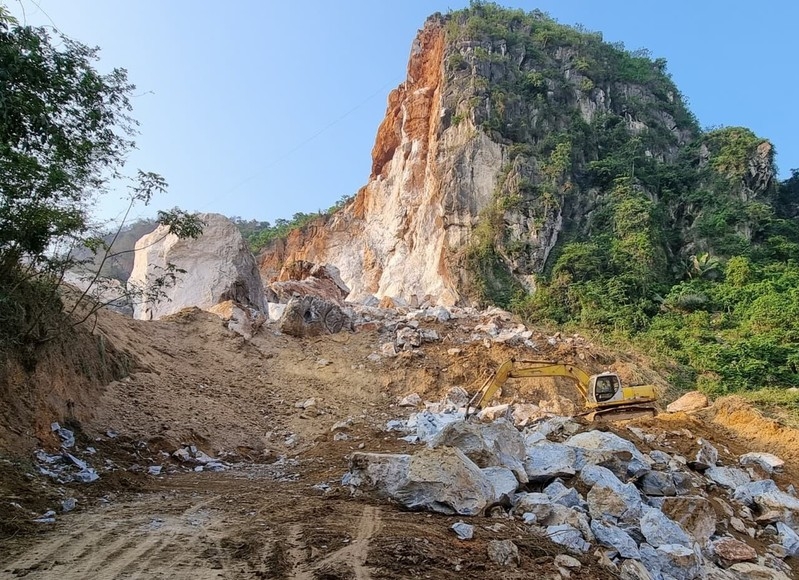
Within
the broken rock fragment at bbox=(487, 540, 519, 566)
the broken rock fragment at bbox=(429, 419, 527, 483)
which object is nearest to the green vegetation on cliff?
the broken rock fragment at bbox=(429, 419, 527, 483)

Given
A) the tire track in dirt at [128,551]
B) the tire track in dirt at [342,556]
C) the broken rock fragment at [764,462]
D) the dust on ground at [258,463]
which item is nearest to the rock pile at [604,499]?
the dust on ground at [258,463]

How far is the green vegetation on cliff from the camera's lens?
19375 mm

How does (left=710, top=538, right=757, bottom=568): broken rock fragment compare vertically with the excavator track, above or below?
below

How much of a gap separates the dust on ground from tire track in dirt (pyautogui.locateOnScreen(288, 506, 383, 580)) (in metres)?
0.02

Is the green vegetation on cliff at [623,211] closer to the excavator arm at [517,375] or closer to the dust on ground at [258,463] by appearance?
the dust on ground at [258,463]

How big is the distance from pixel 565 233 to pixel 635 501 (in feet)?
73.2

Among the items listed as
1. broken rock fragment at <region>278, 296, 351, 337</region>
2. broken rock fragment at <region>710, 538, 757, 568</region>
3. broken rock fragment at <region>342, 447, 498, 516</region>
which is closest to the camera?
broken rock fragment at <region>342, 447, 498, 516</region>

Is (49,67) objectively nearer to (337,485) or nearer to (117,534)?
(117,534)

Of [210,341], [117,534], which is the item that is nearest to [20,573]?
[117,534]

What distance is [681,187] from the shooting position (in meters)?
28.2

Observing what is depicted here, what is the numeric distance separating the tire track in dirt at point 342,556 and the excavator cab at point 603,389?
6.62m

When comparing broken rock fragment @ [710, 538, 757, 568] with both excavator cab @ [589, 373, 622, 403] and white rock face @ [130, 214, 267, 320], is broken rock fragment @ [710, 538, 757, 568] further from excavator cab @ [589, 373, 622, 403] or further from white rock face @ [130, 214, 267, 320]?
white rock face @ [130, 214, 267, 320]

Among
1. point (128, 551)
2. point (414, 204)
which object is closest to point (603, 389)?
point (128, 551)

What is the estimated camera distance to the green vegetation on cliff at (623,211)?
19375mm
